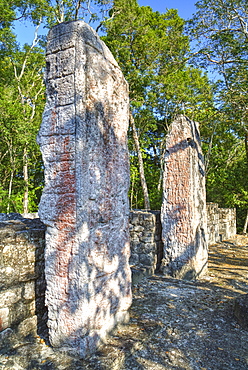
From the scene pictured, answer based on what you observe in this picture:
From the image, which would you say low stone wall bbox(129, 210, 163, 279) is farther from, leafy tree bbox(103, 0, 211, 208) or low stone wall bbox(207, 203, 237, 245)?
leafy tree bbox(103, 0, 211, 208)

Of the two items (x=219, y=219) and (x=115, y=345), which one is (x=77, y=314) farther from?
(x=219, y=219)

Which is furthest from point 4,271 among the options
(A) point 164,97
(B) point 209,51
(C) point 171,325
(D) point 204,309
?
(A) point 164,97

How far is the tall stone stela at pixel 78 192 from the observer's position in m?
2.64

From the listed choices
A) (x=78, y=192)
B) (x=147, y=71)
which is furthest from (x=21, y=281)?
(x=147, y=71)

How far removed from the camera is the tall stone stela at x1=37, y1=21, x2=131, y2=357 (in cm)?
264

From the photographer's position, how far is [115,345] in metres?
2.85

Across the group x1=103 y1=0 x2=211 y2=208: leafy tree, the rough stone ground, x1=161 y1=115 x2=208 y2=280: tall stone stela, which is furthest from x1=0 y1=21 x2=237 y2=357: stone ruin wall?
x1=103 y1=0 x2=211 y2=208: leafy tree

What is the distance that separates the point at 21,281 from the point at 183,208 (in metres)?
3.53

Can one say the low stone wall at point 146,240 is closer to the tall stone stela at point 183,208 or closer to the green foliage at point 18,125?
the tall stone stela at point 183,208

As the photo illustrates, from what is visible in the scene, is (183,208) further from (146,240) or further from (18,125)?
(18,125)

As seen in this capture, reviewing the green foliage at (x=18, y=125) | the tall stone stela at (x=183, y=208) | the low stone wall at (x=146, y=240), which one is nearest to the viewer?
the tall stone stela at (x=183, y=208)

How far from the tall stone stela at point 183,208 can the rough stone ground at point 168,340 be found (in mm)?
655

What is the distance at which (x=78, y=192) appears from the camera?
8.67 ft

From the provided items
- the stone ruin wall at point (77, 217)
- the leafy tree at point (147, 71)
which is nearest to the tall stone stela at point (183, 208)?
the stone ruin wall at point (77, 217)
